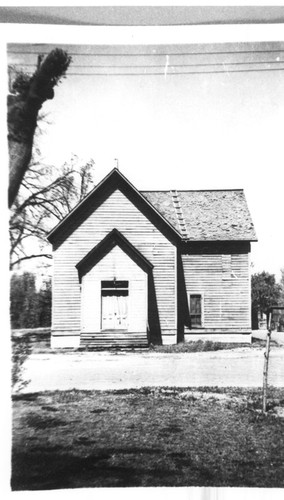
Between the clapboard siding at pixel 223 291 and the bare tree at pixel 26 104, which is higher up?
the bare tree at pixel 26 104

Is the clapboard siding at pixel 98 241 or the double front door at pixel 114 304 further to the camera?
the double front door at pixel 114 304

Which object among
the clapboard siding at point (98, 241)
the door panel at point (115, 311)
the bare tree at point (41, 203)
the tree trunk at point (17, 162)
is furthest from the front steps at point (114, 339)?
the tree trunk at point (17, 162)

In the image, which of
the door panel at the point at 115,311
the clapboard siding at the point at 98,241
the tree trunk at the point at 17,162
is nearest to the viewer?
the tree trunk at the point at 17,162

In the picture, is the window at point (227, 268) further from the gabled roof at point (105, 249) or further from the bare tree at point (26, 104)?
the bare tree at point (26, 104)

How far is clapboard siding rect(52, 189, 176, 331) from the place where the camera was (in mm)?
4219

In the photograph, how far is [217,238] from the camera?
15.1 feet

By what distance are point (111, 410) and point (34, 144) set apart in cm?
234

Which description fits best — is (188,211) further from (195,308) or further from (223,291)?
(195,308)

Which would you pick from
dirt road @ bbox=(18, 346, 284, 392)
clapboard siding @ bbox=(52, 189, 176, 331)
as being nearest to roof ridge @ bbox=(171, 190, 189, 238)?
clapboard siding @ bbox=(52, 189, 176, 331)

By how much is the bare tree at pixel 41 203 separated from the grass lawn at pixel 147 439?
1260 millimetres

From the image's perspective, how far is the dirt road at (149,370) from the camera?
4191 mm

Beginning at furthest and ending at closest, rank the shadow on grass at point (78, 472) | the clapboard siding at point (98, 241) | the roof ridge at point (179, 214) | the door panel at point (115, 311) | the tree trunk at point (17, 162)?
1. the roof ridge at point (179, 214)
2. the door panel at point (115, 311)
3. the clapboard siding at point (98, 241)
4. the tree trunk at point (17, 162)
5. the shadow on grass at point (78, 472)

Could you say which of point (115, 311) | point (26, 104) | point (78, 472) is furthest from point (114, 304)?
point (26, 104)

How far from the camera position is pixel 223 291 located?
4301 millimetres
